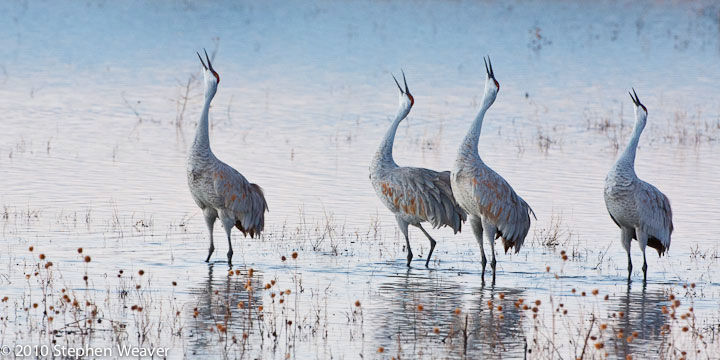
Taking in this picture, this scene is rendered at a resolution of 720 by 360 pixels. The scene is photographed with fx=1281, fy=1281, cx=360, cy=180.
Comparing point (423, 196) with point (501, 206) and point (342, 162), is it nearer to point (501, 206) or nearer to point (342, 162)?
point (501, 206)

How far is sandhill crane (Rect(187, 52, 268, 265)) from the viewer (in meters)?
11.5

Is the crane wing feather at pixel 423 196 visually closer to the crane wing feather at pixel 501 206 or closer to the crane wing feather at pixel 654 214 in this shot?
the crane wing feather at pixel 501 206

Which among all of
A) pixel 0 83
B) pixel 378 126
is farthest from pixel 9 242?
pixel 0 83

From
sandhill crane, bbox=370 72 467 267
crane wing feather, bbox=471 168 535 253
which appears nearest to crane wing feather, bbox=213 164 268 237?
sandhill crane, bbox=370 72 467 267

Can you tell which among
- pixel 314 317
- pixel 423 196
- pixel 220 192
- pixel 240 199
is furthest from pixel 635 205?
pixel 220 192

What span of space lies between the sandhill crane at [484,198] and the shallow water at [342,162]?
1.40 ft

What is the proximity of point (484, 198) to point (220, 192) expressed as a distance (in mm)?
2377

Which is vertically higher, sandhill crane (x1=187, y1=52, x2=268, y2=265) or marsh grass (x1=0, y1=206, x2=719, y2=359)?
sandhill crane (x1=187, y1=52, x2=268, y2=265)

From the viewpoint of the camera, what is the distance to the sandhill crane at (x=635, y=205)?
36.4 feet

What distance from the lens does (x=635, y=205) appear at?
436 inches

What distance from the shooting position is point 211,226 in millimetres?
11719

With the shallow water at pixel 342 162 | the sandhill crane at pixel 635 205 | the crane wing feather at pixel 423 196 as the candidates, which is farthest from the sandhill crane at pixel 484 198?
the sandhill crane at pixel 635 205

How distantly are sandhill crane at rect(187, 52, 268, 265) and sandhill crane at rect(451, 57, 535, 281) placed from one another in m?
1.94

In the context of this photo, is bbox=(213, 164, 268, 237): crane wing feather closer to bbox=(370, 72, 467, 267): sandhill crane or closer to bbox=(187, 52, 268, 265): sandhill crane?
bbox=(187, 52, 268, 265): sandhill crane
